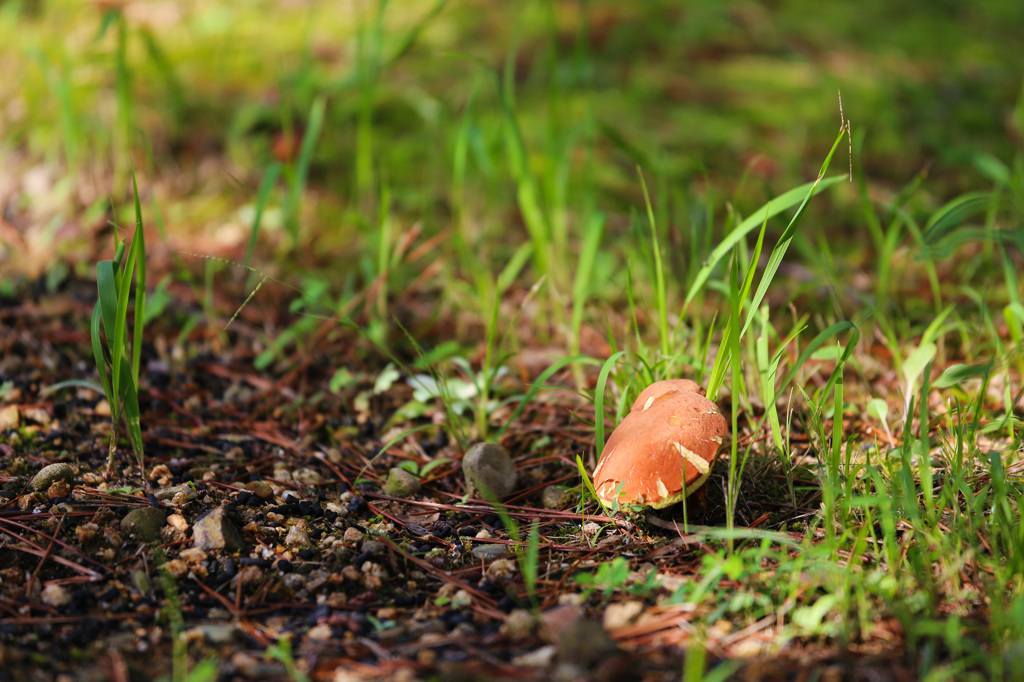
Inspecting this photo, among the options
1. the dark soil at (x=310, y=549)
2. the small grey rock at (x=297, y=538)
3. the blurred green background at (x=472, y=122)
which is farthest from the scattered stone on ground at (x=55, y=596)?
the blurred green background at (x=472, y=122)

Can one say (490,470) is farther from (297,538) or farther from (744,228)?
(744,228)

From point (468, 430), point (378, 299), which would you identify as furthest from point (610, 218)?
point (468, 430)

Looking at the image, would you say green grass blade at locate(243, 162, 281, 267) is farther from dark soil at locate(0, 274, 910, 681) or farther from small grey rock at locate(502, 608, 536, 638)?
small grey rock at locate(502, 608, 536, 638)

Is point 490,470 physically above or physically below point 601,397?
below

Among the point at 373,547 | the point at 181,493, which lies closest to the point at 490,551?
the point at 373,547

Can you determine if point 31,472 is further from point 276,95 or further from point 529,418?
point 276,95

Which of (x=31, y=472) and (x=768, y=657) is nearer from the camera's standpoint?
(x=768, y=657)
